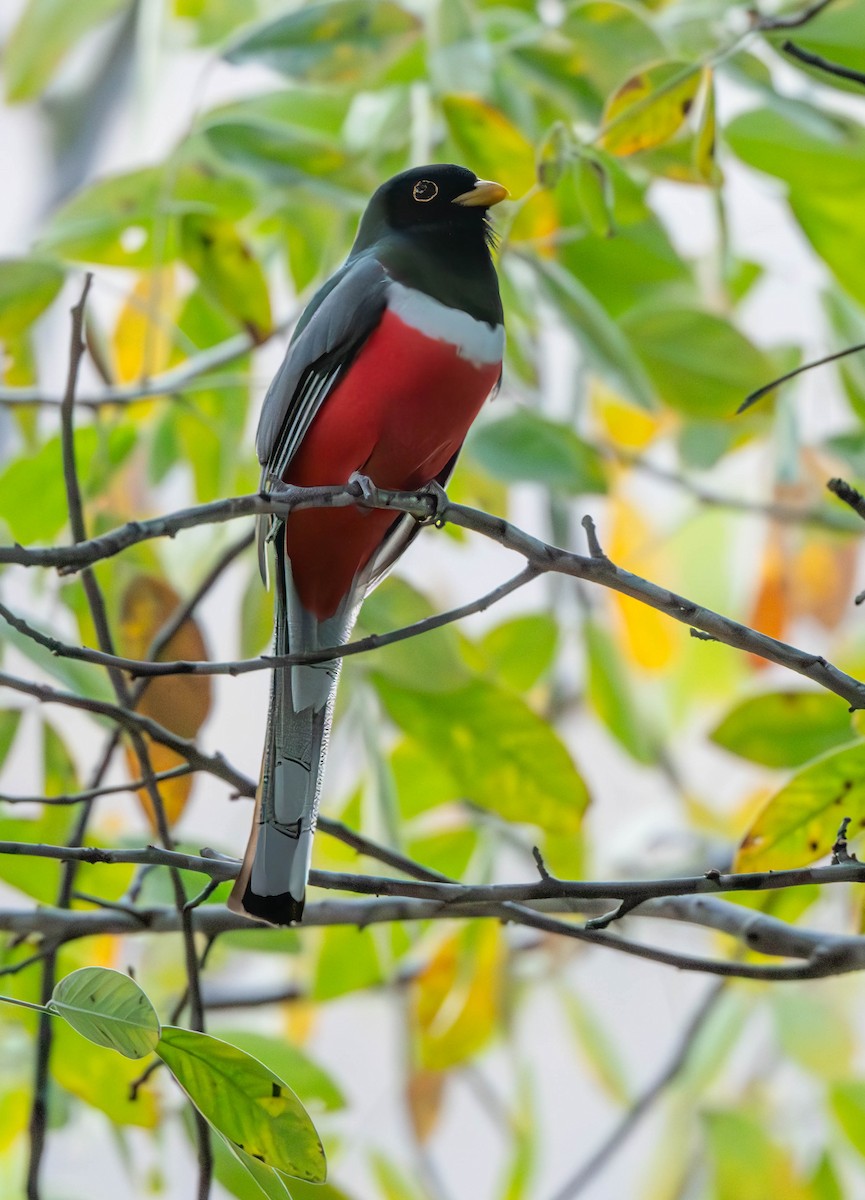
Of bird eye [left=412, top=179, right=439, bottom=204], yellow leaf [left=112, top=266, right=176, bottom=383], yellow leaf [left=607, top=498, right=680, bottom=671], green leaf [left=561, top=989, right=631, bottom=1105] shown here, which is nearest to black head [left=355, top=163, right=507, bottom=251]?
bird eye [left=412, top=179, right=439, bottom=204]

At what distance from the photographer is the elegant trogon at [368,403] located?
142cm

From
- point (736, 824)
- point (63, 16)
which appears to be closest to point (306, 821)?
point (736, 824)

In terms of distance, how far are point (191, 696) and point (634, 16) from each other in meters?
0.97

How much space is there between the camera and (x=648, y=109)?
4.39ft

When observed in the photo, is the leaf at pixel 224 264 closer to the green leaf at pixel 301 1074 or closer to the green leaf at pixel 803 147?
the green leaf at pixel 803 147

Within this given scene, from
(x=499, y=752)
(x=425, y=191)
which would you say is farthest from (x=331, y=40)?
(x=499, y=752)

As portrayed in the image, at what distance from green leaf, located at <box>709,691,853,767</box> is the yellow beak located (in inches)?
26.1

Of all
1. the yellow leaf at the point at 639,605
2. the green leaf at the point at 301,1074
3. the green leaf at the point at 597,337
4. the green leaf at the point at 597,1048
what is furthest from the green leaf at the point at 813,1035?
the green leaf at the point at 597,337

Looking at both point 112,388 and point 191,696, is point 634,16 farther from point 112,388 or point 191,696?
point 191,696

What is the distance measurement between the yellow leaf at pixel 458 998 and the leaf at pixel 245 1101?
1.00 metres

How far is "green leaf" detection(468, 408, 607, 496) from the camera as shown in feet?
5.57

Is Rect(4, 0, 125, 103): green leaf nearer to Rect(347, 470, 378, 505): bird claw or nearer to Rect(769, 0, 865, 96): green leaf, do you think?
Rect(347, 470, 378, 505): bird claw

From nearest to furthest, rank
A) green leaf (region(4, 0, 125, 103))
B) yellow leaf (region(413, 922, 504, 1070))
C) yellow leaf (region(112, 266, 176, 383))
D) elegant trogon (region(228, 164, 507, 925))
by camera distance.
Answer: elegant trogon (region(228, 164, 507, 925)), yellow leaf (region(413, 922, 504, 1070)), yellow leaf (region(112, 266, 176, 383)), green leaf (region(4, 0, 125, 103))

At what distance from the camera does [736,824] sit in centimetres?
257
